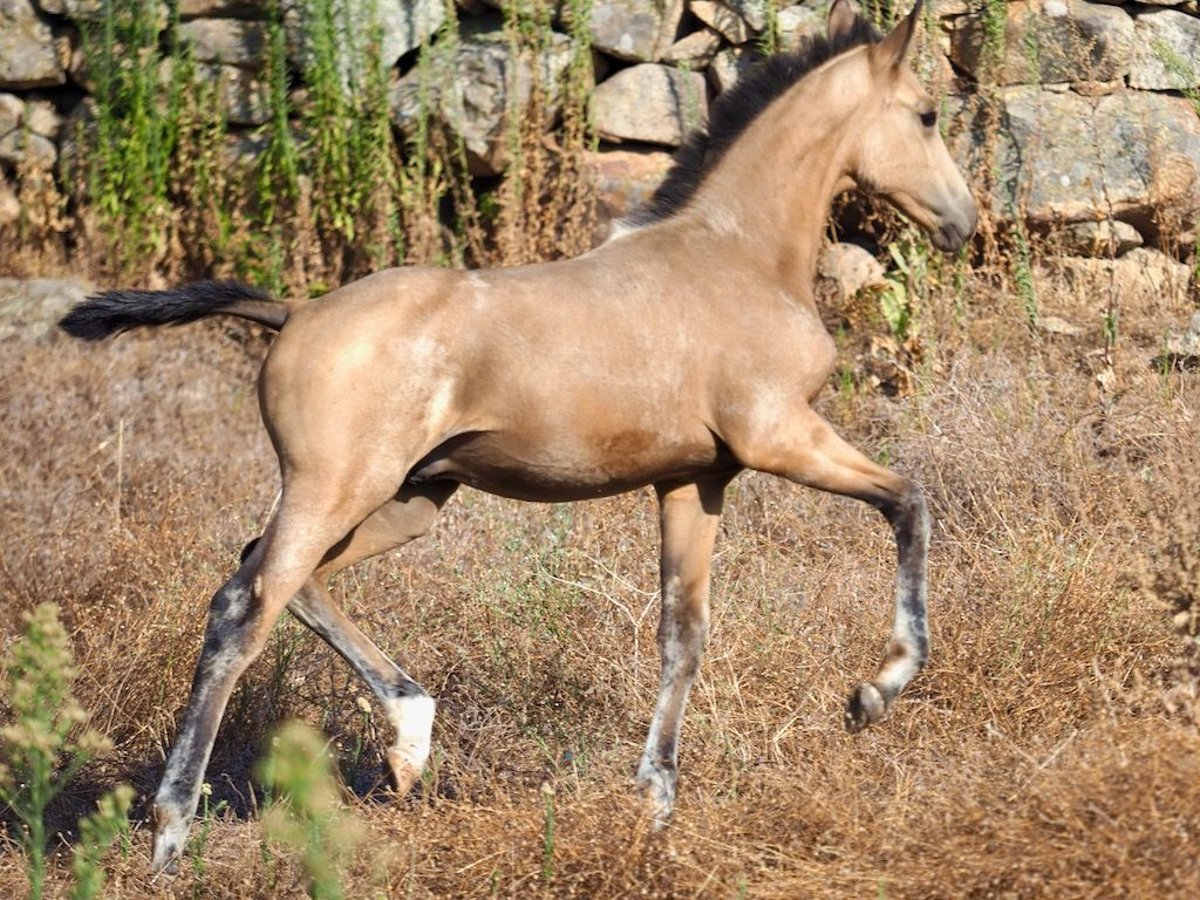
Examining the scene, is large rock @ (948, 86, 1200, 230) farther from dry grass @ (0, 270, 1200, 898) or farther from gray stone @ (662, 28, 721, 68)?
gray stone @ (662, 28, 721, 68)

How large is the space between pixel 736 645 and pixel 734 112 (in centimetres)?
160

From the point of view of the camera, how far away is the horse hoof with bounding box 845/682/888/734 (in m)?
4.35

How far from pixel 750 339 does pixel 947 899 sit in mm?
1730

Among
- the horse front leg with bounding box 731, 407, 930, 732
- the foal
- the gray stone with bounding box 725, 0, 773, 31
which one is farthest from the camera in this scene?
the gray stone with bounding box 725, 0, 773, 31

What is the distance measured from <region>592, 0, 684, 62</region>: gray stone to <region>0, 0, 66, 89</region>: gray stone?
3049 mm

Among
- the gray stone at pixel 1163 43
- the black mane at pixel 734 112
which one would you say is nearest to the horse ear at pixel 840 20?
the black mane at pixel 734 112

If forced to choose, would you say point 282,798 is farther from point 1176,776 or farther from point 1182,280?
point 1182,280

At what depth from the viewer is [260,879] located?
4188mm

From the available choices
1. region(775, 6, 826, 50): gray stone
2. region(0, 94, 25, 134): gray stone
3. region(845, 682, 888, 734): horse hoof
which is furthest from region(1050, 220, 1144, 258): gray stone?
region(0, 94, 25, 134): gray stone

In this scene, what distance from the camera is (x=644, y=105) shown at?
9.45m

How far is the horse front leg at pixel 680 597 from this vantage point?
4805 mm

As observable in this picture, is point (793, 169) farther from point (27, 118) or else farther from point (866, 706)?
point (27, 118)

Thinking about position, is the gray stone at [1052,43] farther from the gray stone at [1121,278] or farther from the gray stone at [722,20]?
the gray stone at [722,20]

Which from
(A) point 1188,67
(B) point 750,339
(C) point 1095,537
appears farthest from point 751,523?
(A) point 1188,67
